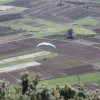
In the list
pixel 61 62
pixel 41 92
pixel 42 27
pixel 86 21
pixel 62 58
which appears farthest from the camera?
pixel 86 21

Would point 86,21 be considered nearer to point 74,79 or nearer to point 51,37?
point 51,37

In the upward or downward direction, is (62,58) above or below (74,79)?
below

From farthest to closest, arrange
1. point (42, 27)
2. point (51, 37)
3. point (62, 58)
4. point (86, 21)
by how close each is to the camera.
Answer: point (86, 21) → point (42, 27) → point (51, 37) → point (62, 58)

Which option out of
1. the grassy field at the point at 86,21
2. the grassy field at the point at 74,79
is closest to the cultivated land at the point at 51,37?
the grassy field at the point at 86,21

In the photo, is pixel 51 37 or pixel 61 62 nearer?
pixel 61 62

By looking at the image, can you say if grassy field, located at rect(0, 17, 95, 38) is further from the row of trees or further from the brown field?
the row of trees

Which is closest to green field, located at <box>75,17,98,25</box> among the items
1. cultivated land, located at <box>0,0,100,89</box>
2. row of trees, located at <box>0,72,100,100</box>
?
cultivated land, located at <box>0,0,100,89</box>

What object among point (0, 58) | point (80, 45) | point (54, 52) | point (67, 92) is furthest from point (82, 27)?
point (67, 92)

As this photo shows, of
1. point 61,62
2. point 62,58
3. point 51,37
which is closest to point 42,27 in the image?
point 51,37
